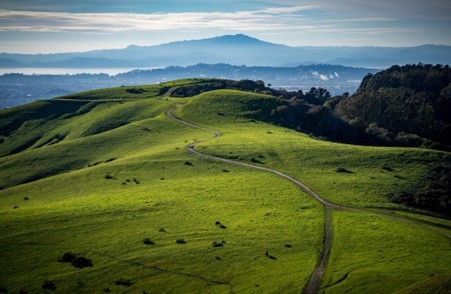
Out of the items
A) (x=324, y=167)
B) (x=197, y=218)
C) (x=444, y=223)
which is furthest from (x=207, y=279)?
(x=324, y=167)

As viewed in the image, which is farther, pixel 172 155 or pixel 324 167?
pixel 172 155

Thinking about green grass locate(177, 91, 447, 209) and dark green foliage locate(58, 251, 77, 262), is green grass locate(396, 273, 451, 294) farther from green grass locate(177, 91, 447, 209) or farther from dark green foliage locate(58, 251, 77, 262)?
dark green foliage locate(58, 251, 77, 262)

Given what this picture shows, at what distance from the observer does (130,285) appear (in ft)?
135

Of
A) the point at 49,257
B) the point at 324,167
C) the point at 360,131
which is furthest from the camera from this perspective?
the point at 360,131

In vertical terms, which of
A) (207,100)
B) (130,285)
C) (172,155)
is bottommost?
(130,285)

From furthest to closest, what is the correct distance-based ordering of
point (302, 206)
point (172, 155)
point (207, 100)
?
point (207, 100), point (172, 155), point (302, 206)

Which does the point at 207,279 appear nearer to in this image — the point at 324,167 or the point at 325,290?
the point at 325,290

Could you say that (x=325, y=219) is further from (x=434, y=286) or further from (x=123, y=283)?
(x=123, y=283)

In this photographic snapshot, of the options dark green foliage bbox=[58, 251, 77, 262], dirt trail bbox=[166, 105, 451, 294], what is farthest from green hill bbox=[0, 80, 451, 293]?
dirt trail bbox=[166, 105, 451, 294]

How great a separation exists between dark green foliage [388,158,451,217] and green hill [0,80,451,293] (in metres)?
1.86

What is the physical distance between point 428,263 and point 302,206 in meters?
21.2

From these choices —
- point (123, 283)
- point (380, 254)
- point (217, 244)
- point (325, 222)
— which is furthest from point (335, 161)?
point (123, 283)

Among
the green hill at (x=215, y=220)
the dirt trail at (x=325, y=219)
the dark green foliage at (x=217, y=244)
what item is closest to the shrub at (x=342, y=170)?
the green hill at (x=215, y=220)

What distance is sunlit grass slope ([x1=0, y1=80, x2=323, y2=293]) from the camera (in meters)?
42.3
